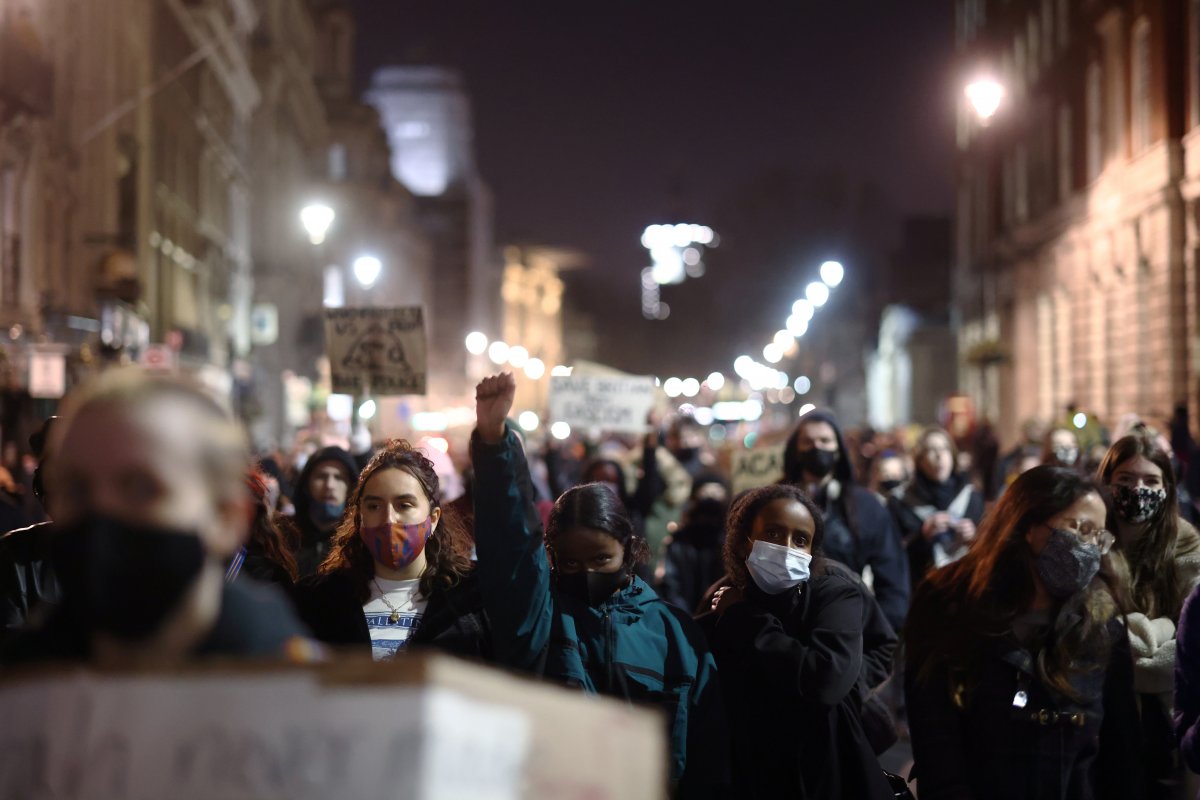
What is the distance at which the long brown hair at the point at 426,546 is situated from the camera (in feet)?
16.4

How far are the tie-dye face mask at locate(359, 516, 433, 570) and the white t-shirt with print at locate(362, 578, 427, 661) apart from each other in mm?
67

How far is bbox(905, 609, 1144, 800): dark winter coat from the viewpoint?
181 inches

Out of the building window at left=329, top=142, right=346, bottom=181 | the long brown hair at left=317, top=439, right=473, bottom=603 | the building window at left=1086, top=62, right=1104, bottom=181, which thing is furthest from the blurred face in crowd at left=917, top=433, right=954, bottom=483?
the building window at left=329, top=142, right=346, bottom=181

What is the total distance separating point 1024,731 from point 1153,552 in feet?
5.62

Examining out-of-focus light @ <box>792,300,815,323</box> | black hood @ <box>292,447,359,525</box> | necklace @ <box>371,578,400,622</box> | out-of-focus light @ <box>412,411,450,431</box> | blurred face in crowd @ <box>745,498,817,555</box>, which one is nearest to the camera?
necklace @ <box>371,578,400,622</box>

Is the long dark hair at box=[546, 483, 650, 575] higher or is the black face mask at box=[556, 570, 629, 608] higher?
the long dark hair at box=[546, 483, 650, 575]

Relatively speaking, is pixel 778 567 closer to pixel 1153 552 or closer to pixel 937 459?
pixel 1153 552

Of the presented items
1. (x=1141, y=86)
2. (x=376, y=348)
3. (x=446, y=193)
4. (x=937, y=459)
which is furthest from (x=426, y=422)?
(x=446, y=193)

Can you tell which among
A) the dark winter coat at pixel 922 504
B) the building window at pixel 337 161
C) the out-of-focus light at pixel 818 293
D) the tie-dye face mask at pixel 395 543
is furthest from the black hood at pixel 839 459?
the building window at pixel 337 161

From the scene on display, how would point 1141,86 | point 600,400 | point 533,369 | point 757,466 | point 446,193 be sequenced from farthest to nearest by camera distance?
point 533,369 → point 446,193 → point 1141,86 → point 600,400 → point 757,466

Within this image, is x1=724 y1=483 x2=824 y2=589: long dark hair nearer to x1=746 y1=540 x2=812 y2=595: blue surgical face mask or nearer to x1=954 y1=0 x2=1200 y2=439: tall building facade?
x1=746 y1=540 x2=812 y2=595: blue surgical face mask

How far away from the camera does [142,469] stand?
2.17m

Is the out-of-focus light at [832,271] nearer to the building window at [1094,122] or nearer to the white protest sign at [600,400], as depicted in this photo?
the building window at [1094,122]

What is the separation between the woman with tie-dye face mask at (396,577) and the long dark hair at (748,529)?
94 cm
